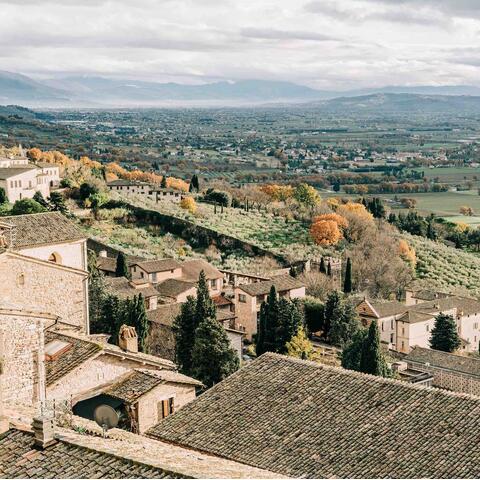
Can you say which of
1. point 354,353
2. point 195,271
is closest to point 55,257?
point 354,353

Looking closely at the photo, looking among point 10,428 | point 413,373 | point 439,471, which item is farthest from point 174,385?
point 413,373

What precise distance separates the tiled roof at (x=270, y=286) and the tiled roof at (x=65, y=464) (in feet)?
112

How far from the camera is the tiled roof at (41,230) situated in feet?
78.0

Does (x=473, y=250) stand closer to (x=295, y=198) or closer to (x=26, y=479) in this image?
(x=295, y=198)

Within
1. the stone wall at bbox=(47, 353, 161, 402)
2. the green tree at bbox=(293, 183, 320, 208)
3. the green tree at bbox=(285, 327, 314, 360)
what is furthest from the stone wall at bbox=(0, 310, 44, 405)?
the green tree at bbox=(293, 183, 320, 208)

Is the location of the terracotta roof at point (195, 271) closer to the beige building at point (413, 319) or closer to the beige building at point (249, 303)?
the beige building at point (249, 303)

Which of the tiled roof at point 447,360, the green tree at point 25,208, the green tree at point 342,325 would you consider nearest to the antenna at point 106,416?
the tiled roof at point 447,360

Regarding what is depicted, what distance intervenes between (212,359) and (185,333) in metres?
A: 3.58

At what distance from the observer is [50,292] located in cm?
2036

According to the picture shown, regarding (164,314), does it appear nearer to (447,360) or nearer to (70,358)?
(447,360)

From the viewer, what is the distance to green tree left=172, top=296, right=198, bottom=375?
106 ft

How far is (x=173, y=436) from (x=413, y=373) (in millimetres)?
25565

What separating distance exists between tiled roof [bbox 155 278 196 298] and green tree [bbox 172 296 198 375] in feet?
31.3

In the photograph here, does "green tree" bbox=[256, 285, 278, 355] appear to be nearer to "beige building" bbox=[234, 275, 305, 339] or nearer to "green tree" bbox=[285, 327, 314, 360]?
"green tree" bbox=[285, 327, 314, 360]
